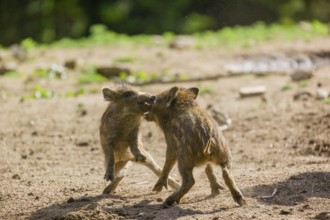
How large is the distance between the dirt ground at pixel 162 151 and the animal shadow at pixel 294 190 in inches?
0.4

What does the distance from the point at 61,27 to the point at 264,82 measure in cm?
1256

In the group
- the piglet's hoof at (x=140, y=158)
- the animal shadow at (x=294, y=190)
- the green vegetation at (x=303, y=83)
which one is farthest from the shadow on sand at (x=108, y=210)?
the green vegetation at (x=303, y=83)

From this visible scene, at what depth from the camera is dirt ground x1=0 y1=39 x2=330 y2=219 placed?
8102 mm

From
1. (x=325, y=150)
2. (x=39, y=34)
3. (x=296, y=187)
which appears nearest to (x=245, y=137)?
(x=325, y=150)

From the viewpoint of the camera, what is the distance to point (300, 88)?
1398cm

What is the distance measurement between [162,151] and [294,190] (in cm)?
330

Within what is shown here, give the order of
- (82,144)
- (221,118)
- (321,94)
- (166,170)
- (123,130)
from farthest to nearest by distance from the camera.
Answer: (321,94) < (221,118) < (82,144) < (123,130) < (166,170)

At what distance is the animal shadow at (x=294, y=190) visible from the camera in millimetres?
8141

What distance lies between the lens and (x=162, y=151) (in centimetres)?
1142

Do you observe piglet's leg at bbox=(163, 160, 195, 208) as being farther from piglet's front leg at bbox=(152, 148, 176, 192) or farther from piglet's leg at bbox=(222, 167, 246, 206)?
piglet's front leg at bbox=(152, 148, 176, 192)

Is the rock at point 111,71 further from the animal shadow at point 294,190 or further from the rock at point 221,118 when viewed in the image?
the animal shadow at point 294,190

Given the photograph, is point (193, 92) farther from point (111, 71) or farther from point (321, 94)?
point (111, 71)

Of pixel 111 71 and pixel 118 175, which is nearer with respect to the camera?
pixel 118 175

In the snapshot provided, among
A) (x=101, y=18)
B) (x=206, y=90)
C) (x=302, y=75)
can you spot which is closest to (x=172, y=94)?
(x=206, y=90)
